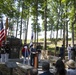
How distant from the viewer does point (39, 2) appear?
116ft

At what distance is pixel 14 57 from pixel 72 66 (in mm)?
16295

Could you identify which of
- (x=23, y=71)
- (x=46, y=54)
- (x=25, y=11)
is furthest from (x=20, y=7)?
(x=23, y=71)

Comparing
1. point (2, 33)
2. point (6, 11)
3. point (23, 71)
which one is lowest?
point (23, 71)

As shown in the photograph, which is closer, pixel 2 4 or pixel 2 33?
pixel 2 33

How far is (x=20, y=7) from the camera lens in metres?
40.1

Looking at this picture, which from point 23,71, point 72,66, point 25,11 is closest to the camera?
point 72,66

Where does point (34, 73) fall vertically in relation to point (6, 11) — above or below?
below

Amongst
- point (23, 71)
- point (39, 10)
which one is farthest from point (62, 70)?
point (39, 10)

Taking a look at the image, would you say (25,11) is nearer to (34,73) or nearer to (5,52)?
(5,52)

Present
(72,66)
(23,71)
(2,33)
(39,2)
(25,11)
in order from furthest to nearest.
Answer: (25,11), (39,2), (2,33), (23,71), (72,66)

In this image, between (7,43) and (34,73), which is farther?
(7,43)

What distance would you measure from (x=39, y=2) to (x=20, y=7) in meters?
5.45

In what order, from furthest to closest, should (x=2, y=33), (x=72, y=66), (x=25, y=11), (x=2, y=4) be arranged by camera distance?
(x=25, y=11)
(x=2, y=4)
(x=2, y=33)
(x=72, y=66)

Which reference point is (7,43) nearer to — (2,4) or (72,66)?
(2,4)
